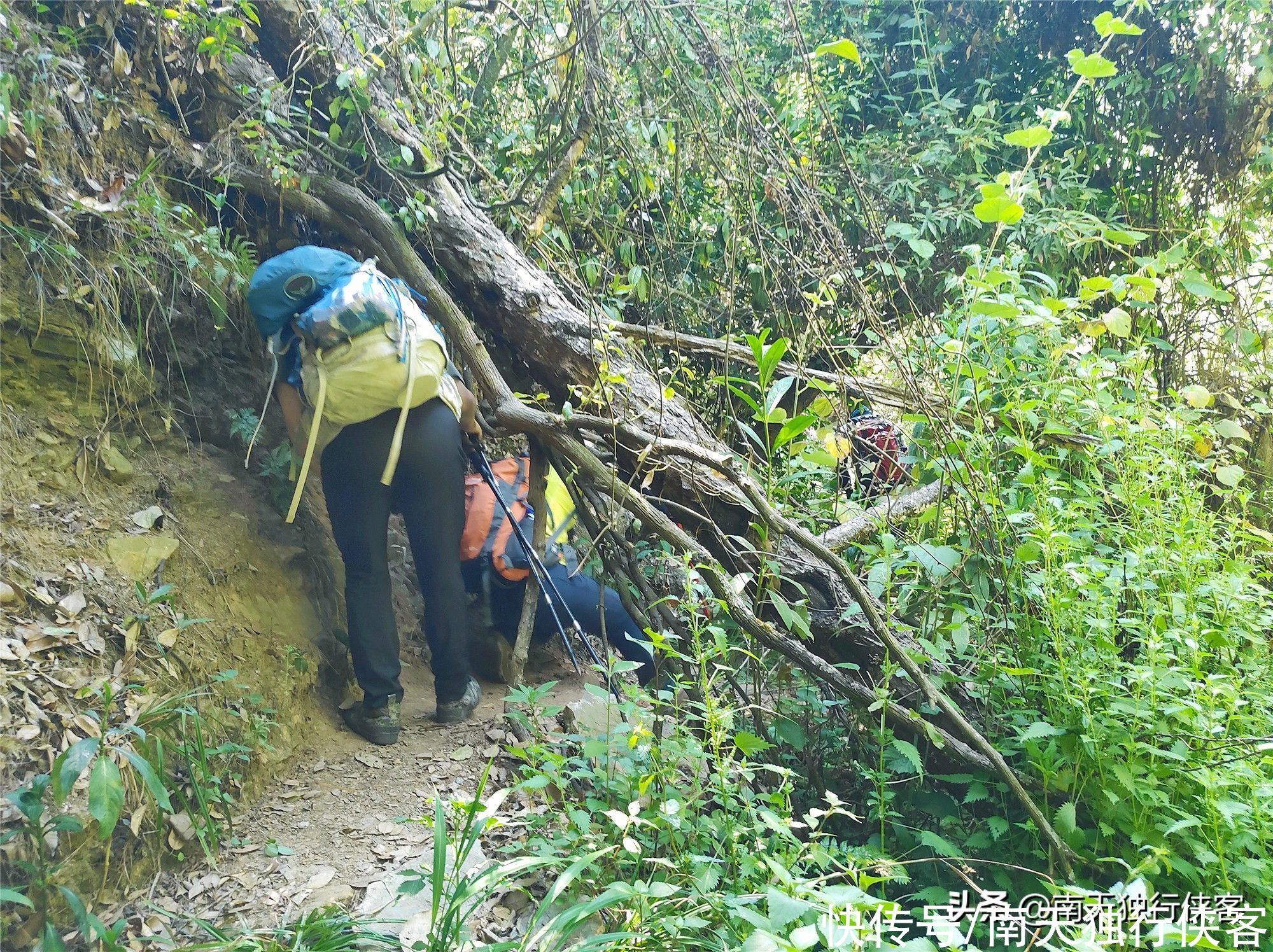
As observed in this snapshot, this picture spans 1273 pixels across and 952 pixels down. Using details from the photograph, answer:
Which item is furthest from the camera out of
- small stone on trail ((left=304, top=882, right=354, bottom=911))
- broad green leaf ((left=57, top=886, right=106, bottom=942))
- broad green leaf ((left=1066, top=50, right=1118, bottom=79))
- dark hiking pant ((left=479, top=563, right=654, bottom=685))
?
dark hiking pant ((left=479, top=563, right=654, bottom=685))

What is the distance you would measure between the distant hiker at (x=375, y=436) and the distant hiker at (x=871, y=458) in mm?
1561

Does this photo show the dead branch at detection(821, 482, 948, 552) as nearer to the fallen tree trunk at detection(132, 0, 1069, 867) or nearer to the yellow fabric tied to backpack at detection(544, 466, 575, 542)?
the fallen tree trunk at detection(132, 0, 1069, 867)

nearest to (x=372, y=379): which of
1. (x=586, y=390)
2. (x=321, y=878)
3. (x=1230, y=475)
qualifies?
(x=586, y=390)

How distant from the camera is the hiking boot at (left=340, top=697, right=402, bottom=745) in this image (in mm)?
3000

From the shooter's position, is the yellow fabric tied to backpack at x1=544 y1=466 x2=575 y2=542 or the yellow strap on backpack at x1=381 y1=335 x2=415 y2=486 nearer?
the yellow strap on backpack at x1=381 y1=335 x2=415 y2=486

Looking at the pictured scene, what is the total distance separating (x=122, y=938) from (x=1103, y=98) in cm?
593

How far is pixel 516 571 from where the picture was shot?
3.50m

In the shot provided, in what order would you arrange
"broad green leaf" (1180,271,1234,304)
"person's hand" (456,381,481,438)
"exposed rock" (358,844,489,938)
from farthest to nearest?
"broad green leaf" (1180,271,1234,304) < "person's hand" (456,381,481,438) < "exposed rock" (358,844,489,938)

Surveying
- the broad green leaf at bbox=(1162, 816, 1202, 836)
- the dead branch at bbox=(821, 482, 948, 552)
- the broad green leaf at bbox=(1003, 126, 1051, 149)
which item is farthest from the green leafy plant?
the broad green leaf at bbox=(1003, 126, 1051, 149)

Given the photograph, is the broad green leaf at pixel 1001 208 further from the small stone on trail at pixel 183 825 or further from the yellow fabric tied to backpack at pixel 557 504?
the small stone on trail at pixel 183 825

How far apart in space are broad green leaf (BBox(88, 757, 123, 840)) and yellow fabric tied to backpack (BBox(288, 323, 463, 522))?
1.15m

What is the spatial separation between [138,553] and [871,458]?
2.90 meters

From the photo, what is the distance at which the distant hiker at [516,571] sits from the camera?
345 centimetres

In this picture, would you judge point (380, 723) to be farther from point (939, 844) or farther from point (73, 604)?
point (939, 844)
